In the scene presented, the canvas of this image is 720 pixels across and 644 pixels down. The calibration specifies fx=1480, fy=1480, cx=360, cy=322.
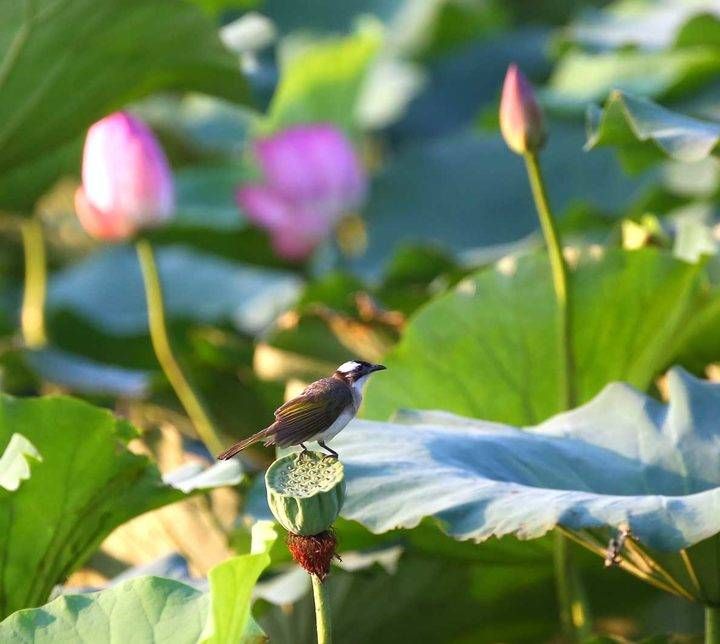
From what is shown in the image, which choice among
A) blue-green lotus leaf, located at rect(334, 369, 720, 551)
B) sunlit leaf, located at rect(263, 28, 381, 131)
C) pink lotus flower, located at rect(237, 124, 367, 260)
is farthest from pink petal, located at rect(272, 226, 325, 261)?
blue-green lotus leaf, located at rect(334, 369, 720, 551)

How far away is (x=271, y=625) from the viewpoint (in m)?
1.51

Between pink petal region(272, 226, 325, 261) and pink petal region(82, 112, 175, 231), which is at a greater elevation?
pink petal region(82, 112, 175, 231)

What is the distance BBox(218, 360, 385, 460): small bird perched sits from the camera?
1021 millimetres

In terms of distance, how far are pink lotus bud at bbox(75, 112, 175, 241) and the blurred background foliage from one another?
4 cm

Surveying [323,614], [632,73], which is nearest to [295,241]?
[632,73]

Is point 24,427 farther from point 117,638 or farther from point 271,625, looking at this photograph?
point 271,625

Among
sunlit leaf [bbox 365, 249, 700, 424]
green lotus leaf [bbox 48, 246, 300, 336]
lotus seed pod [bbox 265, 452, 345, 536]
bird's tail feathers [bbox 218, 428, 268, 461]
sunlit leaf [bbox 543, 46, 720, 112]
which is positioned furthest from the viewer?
green lotus leaf [bbox 48, 246, 300, 336]

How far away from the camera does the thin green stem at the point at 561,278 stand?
4.41 ft

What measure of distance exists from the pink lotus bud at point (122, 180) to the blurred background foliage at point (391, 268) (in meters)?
0.04

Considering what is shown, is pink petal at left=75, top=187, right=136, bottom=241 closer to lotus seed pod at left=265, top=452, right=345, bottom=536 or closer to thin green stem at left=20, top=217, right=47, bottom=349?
thin green stem at left=20, top=217, right=47, bottom=349

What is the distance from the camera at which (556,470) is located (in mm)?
1194

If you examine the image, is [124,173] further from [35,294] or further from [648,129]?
[35,294]

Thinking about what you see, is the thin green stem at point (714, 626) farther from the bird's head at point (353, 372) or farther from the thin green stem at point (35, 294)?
the thin green stem at point (35, 294)

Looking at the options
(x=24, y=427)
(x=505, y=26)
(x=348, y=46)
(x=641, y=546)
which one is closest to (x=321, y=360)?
(x=24, y=427)
